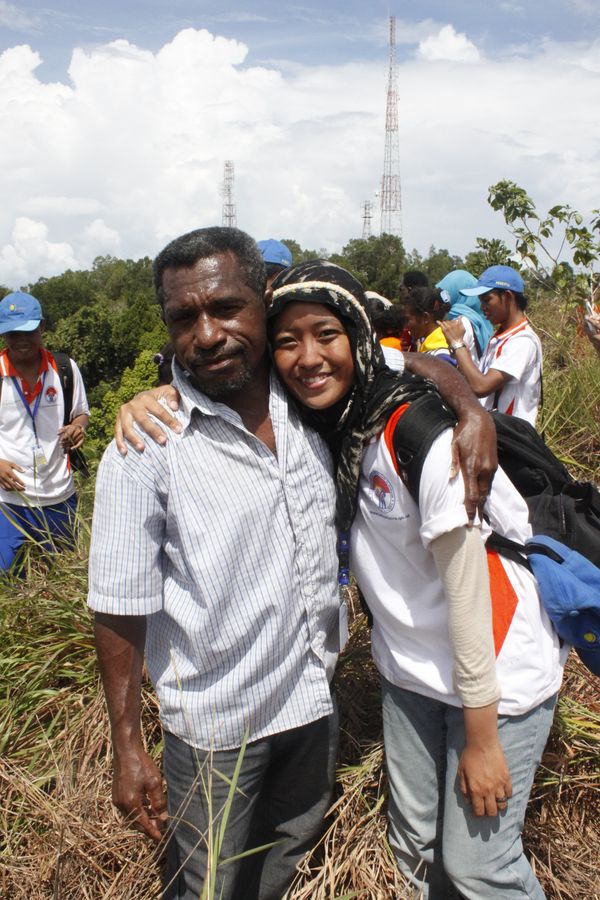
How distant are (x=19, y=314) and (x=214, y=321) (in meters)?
2.62

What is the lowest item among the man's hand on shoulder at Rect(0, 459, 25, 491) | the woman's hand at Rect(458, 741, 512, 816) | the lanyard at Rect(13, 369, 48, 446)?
the man's hand on shoulder at Rect(0, 459, 25, 491)

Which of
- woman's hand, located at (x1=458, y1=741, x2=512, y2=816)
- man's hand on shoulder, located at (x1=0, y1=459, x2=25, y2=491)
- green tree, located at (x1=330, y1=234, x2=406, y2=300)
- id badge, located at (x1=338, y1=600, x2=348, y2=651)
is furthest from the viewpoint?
green tree, located at (x1=330, y1=234, x2=406, y2=300)

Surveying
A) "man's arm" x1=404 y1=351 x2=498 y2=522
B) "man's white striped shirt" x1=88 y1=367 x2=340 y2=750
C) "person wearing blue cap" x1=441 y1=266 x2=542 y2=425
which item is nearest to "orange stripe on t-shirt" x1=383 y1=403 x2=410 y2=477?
"man's arm" x1=404 y1=351 x2=498 y2=522

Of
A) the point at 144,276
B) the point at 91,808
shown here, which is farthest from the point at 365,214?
the point at 91,808

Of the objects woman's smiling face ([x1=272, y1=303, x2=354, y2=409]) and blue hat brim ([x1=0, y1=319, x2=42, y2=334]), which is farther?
blue hat brim ([x1=0, y1=319, x2=42, y2=334])

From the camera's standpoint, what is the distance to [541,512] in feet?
A: 5.86

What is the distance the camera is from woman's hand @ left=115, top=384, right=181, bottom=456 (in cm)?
161

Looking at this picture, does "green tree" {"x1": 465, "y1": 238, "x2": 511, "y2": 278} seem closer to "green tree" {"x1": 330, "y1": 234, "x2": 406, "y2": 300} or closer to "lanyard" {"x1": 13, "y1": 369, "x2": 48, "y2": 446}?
"lanyard" {"x1": 13, "y1": 369, "x2": 48, "y2": 446}

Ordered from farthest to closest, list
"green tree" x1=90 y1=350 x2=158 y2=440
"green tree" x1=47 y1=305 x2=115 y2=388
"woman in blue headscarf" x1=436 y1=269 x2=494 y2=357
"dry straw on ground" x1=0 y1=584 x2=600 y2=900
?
"green tree" x1=47 y1=305 x2=115 y2=388 < "green tree" x1=90 y1=350 x2=158 y2=440 < "woman in blue headscarf" x1=436 y1=269 x2=494 y2=357 < "dry straw on ground" x1=0 y1=584 x2=600 y2=900

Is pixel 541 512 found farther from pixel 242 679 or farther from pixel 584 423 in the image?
pixel 584 423

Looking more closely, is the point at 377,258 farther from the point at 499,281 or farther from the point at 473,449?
the point at 473,449

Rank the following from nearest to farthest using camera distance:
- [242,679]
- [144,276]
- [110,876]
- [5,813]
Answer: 1. [242,679]
2. [110,876]
3. [5,813]
4. [144,276]

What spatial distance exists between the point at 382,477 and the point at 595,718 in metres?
1.42

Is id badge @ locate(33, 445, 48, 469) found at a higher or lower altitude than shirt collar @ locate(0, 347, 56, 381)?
lower
